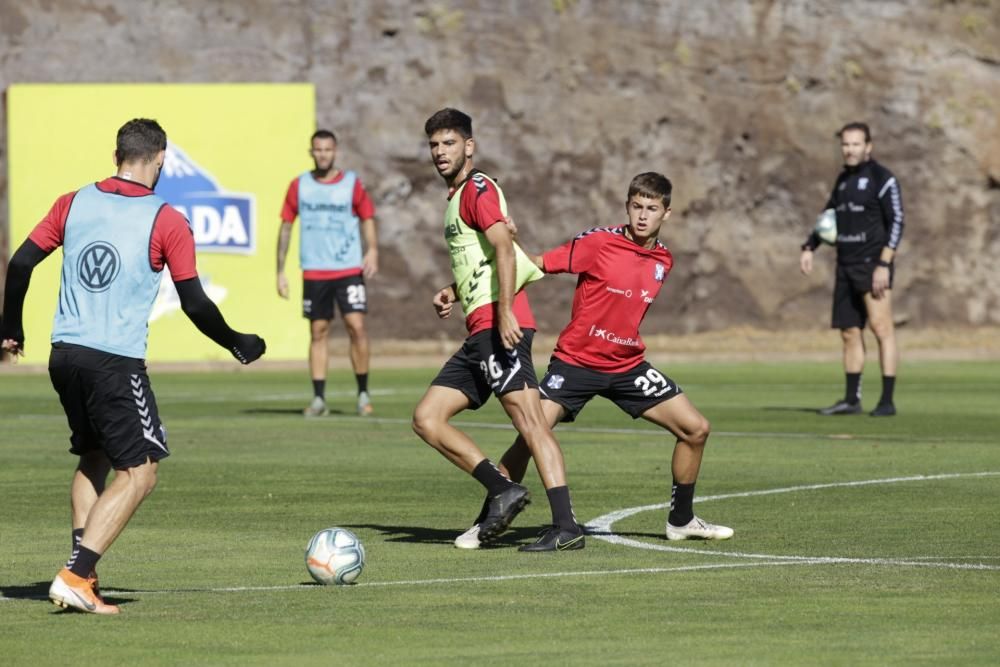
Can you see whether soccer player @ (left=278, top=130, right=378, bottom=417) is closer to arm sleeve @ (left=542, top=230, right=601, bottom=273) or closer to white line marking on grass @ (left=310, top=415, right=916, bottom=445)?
white line marking on grass @ (left=310, top=415, right=916, bottom=445)

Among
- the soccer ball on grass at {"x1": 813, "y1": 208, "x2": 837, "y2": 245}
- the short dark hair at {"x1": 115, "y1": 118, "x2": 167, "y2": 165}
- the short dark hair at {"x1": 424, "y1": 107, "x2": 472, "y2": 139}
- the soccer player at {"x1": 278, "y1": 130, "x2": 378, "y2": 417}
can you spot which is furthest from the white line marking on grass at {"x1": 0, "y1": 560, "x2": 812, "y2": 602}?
the soccer player at {"x1": 278, "y1": 130, "x2": 378, "y2": 417}

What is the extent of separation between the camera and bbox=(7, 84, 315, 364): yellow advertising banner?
3112 cm

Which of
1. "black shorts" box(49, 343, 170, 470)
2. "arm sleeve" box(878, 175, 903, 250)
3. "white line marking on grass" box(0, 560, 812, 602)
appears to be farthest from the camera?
"arm sleeve" box(878, 175, 903, 250)

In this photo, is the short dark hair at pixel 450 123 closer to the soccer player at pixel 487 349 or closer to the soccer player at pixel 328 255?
the soccer player at pixel 487 349

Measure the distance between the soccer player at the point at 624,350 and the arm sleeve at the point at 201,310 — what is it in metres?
2.59

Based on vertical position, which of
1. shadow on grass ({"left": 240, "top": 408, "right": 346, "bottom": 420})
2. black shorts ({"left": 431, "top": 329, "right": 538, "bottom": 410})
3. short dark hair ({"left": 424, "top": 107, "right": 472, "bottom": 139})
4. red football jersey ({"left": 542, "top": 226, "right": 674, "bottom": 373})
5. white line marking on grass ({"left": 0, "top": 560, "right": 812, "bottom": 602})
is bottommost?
shadow on grass ({"left": 240, "top": 408, "right": 346, "bottom": 420})

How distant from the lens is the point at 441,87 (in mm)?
40188

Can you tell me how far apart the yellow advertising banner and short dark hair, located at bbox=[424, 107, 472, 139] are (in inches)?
803

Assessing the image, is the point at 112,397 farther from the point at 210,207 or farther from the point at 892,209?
the point at 210,207

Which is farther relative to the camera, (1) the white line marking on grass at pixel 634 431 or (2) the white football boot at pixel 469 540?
(1) the white line marking on grass at pixel 634 431

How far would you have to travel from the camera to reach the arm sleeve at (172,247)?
8602 millimetres

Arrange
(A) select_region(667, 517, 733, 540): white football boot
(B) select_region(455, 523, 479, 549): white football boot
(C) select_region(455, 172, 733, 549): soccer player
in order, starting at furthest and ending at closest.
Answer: (C) select_region(455, 172, 733, 549): soccer player < (A) select_region(667, 517, 733, 540): white football boot < (B) select_region(455, 523, 479, 549): white football boot

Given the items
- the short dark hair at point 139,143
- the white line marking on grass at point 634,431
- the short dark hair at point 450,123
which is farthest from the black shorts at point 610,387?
the white line marking on grass at point 634,431

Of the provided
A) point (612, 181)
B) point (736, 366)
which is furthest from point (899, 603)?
point (612, 181)
